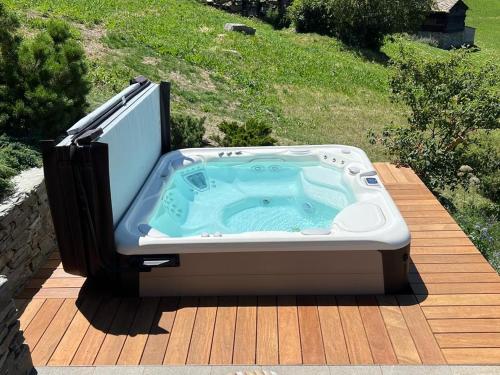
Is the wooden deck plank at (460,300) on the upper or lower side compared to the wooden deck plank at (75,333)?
upper

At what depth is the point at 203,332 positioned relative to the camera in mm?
3156

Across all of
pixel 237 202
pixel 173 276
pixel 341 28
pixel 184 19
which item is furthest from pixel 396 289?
pixel 341 28

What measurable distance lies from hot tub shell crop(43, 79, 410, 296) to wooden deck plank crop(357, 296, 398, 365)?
0.40 ft

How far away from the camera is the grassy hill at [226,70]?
8.88 meters

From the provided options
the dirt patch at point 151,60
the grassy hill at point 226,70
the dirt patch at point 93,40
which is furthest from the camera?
the dirt patch at point 151,60

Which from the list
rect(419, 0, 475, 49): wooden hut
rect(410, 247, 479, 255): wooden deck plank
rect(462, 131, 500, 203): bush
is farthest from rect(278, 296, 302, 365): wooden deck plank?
rect(419, 0, 475, 49): wooden hut

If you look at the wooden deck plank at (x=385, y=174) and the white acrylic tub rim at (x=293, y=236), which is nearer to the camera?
the white acrylic tub rim at (x=293, y=236)

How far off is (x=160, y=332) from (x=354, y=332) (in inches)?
50.4

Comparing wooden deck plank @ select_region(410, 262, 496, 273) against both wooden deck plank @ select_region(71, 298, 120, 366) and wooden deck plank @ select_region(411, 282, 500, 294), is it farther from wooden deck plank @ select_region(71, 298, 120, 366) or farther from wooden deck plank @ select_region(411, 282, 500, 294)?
wooden deck plank @ select_region(71, 298, 120, 366)

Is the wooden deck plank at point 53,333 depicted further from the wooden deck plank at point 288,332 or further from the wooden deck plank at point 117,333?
the wooden deck plank at point 288,332

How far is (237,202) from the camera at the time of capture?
499 centimetres

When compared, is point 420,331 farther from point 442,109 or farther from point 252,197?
point 442,109

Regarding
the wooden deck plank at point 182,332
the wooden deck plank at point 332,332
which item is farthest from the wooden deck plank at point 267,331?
the wooden deck plank at point 182,332

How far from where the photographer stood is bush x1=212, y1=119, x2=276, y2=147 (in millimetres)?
6566
